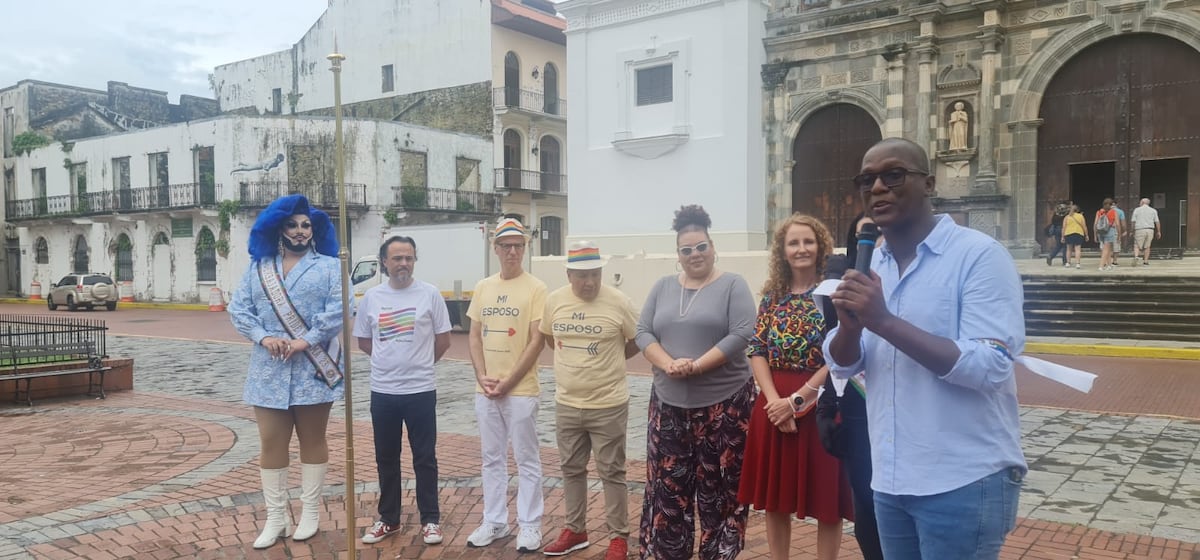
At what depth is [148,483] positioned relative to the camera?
6.16 m

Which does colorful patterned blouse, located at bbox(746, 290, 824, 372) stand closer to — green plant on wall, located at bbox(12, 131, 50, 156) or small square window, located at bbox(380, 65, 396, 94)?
small square window, located at bbox(380, 65, 396, 94)

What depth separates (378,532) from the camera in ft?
15.9

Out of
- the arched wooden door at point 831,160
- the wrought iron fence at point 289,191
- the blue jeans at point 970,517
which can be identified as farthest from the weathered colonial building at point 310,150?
the blue jeans at point 970,517

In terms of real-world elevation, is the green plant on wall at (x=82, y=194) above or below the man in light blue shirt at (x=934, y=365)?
above

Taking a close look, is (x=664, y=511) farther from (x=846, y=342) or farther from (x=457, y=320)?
(x=457, y=320)

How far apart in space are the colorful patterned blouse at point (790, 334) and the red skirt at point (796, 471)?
59 millimetres

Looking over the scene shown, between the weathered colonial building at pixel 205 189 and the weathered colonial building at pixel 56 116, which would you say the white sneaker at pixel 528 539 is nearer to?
the weathered colonial building at pixel 205 189

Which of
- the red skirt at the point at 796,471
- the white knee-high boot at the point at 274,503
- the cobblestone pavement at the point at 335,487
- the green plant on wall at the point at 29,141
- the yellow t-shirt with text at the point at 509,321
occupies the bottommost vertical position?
the cobblestone pavement at the point at 335,487

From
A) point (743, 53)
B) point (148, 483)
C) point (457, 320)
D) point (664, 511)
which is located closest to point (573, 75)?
point (743, 53)

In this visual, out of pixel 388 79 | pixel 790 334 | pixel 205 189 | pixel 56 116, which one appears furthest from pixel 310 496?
pixel 56 116

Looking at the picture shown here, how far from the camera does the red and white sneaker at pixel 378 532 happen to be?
480 centimetres

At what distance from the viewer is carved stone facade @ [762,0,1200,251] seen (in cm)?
1861

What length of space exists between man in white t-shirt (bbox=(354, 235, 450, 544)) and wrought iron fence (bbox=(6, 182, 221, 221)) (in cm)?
3013

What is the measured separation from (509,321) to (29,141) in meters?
42.6
